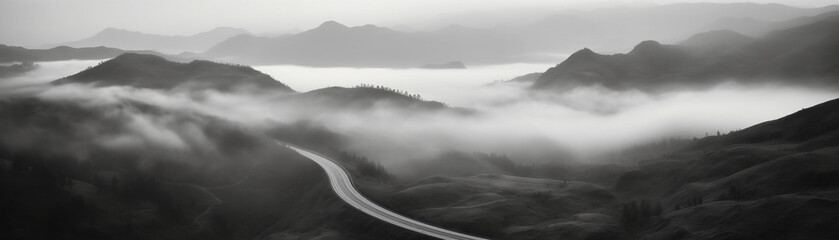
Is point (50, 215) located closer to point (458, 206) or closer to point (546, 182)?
point (458, 206)

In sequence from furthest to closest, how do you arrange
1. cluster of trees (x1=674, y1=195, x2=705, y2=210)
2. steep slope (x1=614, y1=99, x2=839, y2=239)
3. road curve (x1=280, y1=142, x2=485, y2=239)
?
1. cluster of trees (x1=674, y1=195, x2=705, y2=210)
2. road curve (x1=280, y1=142, x2=485, y2=239)
3. steep slope (x1=614, y1=99, x2=839, y2=239)

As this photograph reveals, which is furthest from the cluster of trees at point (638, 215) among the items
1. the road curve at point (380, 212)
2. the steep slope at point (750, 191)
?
the road curve at point (380, 212)

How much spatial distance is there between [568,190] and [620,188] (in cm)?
3354

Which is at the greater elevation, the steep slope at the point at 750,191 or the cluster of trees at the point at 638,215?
the steep slope at the point at 750,191

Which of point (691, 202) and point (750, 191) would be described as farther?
point (691, 202)

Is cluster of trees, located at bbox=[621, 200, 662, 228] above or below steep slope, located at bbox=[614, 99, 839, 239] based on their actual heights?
below

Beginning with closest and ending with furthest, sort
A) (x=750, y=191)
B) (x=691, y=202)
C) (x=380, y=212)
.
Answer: (x=750, y=191), (x=691, y=202), (x=380, y=212)

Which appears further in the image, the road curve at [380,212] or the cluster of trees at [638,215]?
the cluster of trees at [638,215]

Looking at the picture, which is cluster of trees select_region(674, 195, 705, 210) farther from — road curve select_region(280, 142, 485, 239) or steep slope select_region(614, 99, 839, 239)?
road curve select_region(280, 142, 485, 239)

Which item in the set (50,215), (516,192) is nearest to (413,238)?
(516,192)

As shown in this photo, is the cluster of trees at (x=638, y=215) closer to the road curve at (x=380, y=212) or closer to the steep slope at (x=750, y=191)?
the steep slope at (x=750, y=191)

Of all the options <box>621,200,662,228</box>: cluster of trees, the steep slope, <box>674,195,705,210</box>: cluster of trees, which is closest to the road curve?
<box>621,200,662,228</box>: cluster of trees

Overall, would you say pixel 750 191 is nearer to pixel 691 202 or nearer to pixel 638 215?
pixel 691 202

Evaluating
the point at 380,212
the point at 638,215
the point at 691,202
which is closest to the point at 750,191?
the point at 691,202
